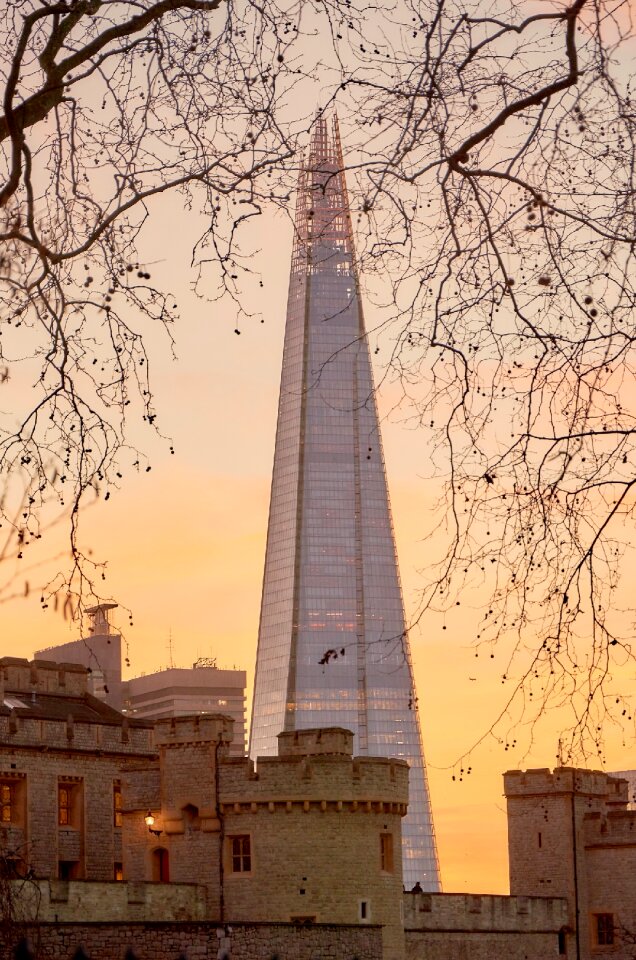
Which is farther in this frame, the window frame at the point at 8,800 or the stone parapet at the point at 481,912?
the window frame at the point at 8,800

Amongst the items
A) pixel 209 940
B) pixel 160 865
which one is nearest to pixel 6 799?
pixel 160 865

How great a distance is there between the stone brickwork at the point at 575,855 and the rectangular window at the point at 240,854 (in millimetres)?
18875

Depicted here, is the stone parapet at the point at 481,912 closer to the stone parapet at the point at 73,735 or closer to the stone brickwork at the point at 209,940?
the stone brickwork at the point at 209,940

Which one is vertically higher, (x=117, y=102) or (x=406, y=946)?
(x=117, y=102)

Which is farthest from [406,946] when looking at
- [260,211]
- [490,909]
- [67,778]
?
[260,211]

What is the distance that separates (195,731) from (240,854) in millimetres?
4029

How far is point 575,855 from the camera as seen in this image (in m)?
67.0

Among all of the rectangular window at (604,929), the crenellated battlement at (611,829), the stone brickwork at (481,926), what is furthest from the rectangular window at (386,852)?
the rectangular window at (604,929)

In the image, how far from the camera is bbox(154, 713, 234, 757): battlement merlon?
5278 centimetres

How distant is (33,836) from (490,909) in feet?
54.8

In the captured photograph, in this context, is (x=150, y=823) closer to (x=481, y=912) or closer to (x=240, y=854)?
(x=240, y=854)

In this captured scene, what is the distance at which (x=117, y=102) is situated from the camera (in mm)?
15922

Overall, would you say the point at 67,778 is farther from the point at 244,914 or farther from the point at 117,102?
the point at 117,102

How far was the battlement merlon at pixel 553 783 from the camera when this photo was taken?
67.4 meters
